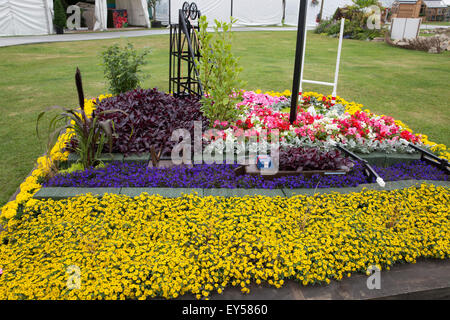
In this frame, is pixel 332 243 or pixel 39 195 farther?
pixel 39 195

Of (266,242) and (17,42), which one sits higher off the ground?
(17,42)

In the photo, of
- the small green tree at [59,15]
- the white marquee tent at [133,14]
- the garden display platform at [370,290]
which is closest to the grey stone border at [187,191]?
the garden display platform at [370,290]

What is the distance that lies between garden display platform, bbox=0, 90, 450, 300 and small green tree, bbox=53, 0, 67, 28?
16614mm

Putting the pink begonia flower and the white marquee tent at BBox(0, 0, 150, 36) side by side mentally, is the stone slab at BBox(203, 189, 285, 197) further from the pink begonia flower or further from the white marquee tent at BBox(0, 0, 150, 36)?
the white marquee tent at BBox(0, 0, 150, 36)

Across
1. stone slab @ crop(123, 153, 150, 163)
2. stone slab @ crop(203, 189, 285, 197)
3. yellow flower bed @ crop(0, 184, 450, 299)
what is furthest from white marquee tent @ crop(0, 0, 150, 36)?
stone slab @ crop(203, 189, 285, 197)

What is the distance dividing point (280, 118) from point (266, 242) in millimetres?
2961

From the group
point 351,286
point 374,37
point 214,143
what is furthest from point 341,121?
point 374,37

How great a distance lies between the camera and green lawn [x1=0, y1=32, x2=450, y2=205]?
621 centimetres

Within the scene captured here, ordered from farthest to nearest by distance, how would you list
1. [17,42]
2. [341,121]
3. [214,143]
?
1. [17,42]
2. [341,121]
3. [214,143]

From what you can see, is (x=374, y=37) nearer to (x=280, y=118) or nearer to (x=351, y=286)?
(x=280, y=118)

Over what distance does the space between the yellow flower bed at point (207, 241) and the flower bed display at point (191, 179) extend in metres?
0.34

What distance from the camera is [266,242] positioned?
2980mm

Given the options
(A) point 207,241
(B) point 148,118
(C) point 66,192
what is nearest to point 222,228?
(A) point 207,241
